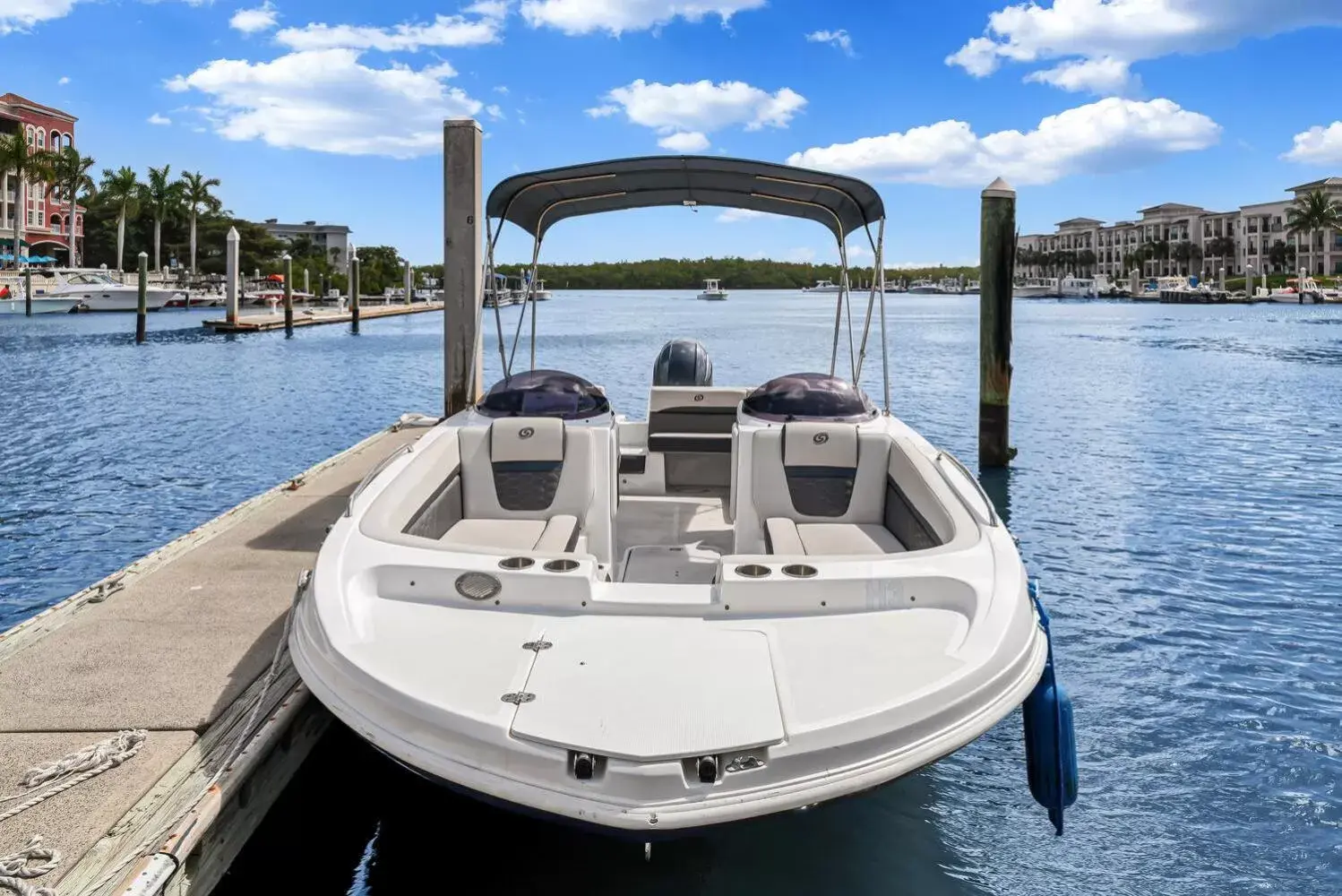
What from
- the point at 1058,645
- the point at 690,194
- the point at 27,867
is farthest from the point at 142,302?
the point at 27,867

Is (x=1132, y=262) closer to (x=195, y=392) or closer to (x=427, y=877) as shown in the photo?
(x=195, y=392)

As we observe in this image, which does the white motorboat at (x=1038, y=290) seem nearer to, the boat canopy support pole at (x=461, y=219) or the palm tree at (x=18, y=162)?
the palm tree at (x=18, y=162)

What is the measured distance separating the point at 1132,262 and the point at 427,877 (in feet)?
505

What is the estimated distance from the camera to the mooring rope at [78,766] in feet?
12.3

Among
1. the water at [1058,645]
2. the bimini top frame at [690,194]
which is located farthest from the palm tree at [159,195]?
the bimini top frame at [690,194]

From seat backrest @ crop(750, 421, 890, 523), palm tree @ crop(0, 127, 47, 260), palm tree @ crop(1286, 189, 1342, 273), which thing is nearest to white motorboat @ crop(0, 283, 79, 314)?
palm tree @ crop(0, 127, 47, 260)

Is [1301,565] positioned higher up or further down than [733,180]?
further down

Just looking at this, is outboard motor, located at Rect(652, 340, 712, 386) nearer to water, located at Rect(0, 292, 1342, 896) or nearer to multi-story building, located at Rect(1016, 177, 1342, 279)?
water, located at Rect(0, 292, 1342, 896)

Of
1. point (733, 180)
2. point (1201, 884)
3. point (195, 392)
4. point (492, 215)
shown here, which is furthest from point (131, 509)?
point (195, 392)

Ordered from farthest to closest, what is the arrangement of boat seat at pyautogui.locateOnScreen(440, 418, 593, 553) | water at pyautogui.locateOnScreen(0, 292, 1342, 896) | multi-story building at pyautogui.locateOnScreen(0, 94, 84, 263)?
multi-story building at pyautogui.locateOnScreen(0, 94, 84, 263) → boat seat at pyautogui.locateOnScreen(440, 418, 593, 553) → water at pyautogui.locateOnScreen(0, 292, 1342, 896)

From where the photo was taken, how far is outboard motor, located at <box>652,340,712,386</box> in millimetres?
9914

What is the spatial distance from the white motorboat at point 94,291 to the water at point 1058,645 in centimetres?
4305

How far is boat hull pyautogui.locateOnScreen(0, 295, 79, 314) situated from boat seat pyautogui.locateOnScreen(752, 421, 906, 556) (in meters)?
69.4

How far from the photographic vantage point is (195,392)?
25891mm
